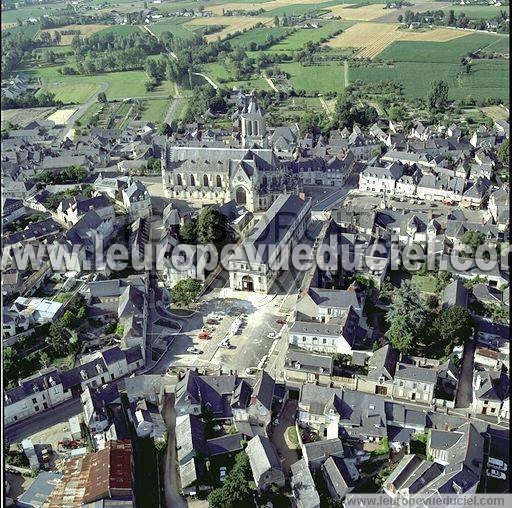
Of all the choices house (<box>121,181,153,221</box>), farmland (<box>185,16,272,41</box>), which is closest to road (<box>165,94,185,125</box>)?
house (<box>121,181,153,221</box>)

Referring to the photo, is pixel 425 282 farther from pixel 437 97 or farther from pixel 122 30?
pixel 122 30

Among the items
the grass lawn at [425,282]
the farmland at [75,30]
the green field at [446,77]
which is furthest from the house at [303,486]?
the farmland at [75,30]

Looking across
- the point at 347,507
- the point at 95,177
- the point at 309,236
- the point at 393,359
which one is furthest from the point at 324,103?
the point at 347,507

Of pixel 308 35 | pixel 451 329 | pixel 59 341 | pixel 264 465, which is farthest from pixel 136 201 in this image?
pixel 308 35

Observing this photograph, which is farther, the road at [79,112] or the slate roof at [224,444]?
the road at [79,112]

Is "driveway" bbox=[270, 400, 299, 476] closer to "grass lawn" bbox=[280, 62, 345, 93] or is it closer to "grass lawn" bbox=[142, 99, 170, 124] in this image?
"grass lawn" bbox=[142, 99, 170, 124]

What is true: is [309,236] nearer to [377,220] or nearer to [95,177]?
[377,220]

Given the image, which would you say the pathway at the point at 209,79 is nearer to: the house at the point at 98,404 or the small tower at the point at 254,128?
the small tower at the point at 254,128
